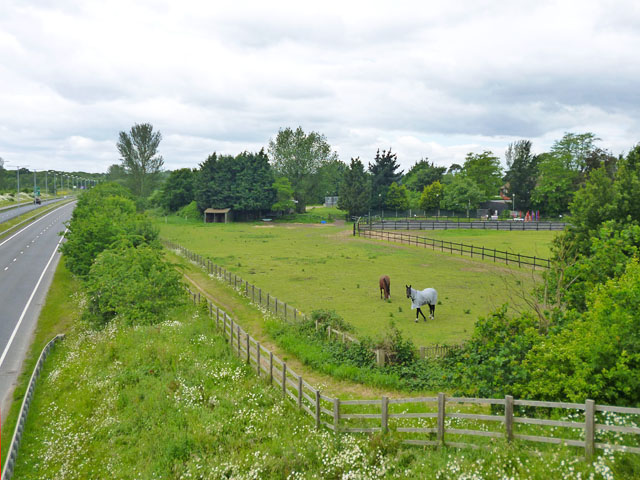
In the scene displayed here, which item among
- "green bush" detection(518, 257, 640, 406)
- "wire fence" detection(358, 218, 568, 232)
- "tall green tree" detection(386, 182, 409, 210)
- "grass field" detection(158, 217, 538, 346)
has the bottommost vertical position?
"grass field" detection(158, 217, 538, 346)

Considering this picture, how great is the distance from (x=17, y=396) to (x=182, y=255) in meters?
30.5

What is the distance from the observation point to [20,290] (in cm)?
3719

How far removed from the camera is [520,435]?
31.1ft

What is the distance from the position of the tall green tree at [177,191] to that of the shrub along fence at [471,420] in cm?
10369

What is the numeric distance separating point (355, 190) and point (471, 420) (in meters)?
91.2

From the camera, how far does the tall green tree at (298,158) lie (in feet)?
389

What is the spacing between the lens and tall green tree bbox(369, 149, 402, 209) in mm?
112000

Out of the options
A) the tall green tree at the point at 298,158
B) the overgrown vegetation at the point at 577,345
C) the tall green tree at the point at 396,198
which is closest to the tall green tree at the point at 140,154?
the tall green tree at the point at 298,158

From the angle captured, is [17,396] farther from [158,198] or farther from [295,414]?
[158,198]

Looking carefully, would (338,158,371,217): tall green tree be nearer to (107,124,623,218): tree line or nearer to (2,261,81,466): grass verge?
(107,124,623,218): tree line

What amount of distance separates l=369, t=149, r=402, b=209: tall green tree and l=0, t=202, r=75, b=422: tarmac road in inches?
2575

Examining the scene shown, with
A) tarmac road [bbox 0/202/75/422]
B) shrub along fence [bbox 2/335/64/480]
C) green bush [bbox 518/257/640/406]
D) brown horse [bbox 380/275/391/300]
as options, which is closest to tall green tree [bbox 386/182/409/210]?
tarmac road [bbox 0/202/75/422]

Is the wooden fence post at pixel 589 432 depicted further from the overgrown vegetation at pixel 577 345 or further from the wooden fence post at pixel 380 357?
the wooden fence post at pixel 380 357

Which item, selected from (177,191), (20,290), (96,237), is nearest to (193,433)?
(96,237)
